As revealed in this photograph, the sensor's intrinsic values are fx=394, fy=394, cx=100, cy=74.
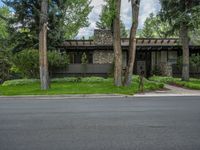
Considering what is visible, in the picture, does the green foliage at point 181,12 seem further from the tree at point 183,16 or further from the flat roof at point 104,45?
the flat roof at point 104,45

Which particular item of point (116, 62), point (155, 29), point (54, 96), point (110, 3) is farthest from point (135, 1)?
point (155, 29)

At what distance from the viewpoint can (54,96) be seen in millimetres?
24031

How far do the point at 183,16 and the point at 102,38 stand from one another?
33.9 feet

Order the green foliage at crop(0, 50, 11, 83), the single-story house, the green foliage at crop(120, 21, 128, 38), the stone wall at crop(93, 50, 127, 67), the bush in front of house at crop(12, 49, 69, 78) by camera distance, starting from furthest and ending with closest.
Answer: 1. the green foliage at crop(120, 21, 128, 38)
2. the green foliage at crop(0, 50, 11, 83)
3. the stone wall at crop(93, 50, 127, 67)
4. the single-story house
5. the bush in front of house at crop(12, 49, 69, 78)

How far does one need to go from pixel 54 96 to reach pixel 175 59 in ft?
65.8

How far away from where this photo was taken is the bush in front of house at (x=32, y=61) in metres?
34.0

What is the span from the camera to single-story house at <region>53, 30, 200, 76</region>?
3841cm

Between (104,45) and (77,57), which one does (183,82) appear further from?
(77,57)

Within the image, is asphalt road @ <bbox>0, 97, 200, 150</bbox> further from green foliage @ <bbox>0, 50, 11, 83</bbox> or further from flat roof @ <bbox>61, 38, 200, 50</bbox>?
green foliage @ <bbox>0, 50, 11, 83</bbox>

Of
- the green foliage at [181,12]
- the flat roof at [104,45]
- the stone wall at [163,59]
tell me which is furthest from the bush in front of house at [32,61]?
the green foliage at [181,12]

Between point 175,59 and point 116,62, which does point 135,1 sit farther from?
point 175,59

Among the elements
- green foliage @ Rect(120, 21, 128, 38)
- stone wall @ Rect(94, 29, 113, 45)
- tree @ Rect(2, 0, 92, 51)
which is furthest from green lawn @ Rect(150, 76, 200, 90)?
green foliage @ Rect(120, 21, 128, 38)

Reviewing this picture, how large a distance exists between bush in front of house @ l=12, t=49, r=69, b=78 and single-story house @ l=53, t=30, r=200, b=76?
213 cm

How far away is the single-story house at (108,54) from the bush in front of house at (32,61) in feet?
6.99
